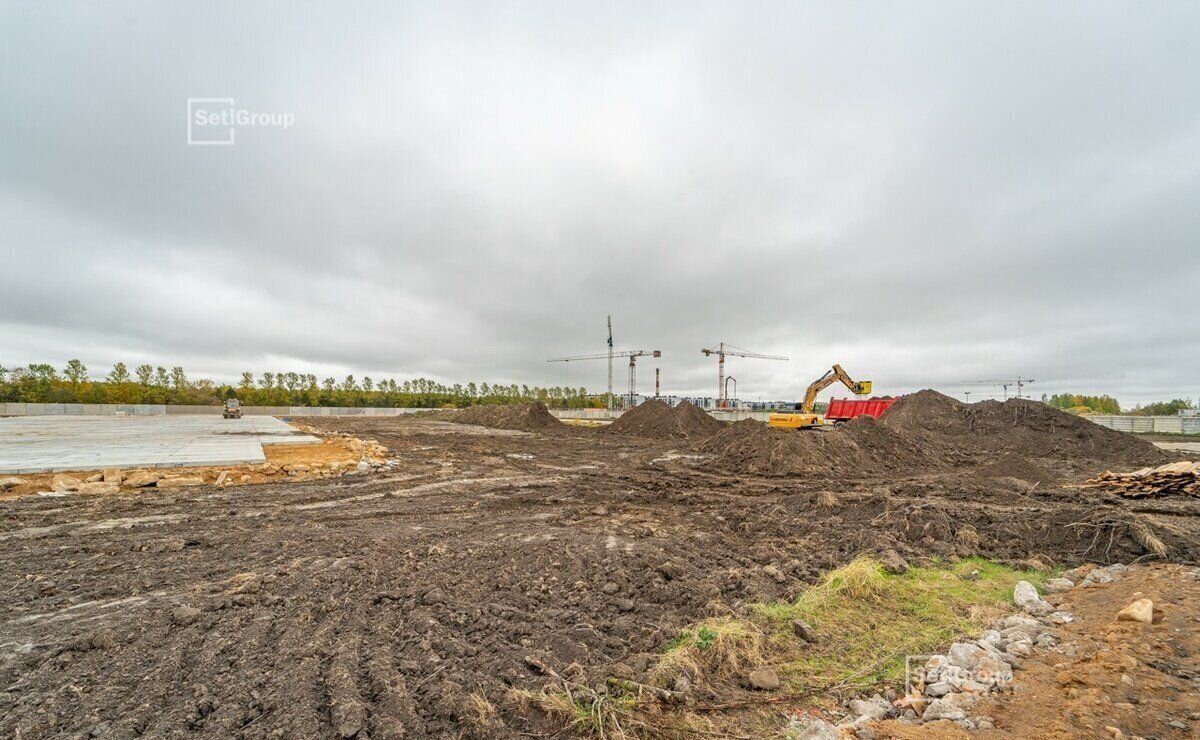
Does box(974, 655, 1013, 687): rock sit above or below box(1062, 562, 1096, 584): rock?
above

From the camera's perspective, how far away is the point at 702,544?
7.19m

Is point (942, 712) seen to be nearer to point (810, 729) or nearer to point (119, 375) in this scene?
point (810, 729)

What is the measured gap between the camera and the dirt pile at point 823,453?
1550cm

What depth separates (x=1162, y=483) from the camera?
32.5 ft

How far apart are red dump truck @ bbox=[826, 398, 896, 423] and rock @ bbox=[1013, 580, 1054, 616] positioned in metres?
26.2

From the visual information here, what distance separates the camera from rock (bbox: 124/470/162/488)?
1057cm

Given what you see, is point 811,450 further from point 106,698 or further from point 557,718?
point 106,698


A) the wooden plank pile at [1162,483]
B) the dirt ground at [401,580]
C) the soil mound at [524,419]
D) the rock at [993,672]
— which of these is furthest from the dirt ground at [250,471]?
the soil mound at [524,419]

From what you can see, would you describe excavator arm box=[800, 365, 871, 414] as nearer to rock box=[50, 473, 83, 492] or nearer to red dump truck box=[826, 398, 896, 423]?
red dump truck box=[826, 398, 896, 423]

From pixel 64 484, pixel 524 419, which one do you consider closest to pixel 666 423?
pixel 524 419

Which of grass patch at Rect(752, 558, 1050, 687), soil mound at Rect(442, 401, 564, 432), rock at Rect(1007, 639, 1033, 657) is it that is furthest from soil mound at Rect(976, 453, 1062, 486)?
soil mound at Rect(442, 401, 564, 432)

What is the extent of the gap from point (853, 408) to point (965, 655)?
29777 millimetres

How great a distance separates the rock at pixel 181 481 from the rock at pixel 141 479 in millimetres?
143

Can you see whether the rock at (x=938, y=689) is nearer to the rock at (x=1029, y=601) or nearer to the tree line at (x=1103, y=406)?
the rock at (x=1029, y=601)
